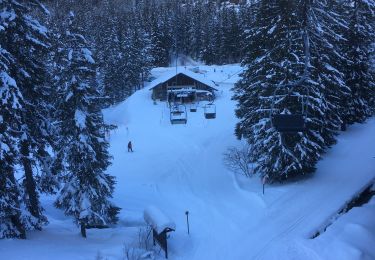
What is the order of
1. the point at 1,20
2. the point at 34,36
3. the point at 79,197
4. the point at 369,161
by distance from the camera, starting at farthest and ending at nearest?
1. the point at 369,161
2. the point at 79,197
3. the point at 34,36
4. the point at 1,20

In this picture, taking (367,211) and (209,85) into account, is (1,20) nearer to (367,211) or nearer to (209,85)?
(367,211)

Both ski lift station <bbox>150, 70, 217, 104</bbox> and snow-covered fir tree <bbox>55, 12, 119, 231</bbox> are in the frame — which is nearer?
snow-covered fir tree <bbox>55, 12, 119, 231</bbox>

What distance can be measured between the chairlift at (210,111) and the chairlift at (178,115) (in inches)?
107

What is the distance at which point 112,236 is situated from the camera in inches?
781

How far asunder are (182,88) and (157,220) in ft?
148

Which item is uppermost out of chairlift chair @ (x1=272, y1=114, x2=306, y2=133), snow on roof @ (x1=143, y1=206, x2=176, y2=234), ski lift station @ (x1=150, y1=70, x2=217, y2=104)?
chairlift chair @ (x1=272, y1=114, x2=306, y2=133)

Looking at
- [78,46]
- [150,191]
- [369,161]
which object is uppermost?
[78,46]

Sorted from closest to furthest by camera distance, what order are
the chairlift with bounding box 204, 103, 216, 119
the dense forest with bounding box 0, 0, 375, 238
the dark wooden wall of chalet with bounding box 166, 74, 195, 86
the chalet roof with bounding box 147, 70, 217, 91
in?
the dense forest with bounding box 0, 0, 375, 238
the chairlift with bounding box 204, 103, 216, 119
the chalet roof with bounding box 147, 70, 217, 91
the dark wooden wall of chalet with bounding box 166, 74, 195, 86

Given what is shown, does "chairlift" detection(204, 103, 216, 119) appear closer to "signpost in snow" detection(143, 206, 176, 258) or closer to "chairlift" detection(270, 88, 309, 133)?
"signpost in snow" detection(143, 206, 176, 258)

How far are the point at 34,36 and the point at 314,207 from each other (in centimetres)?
1489

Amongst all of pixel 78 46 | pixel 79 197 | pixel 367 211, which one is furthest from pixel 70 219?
pixel 367 211

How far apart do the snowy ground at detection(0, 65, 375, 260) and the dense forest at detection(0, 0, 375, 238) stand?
1.44 meters

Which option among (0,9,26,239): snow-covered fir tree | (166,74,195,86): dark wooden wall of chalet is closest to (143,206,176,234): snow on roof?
(0,9,26,239): snow-covered fir tree

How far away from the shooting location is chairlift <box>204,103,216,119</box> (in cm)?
5159
